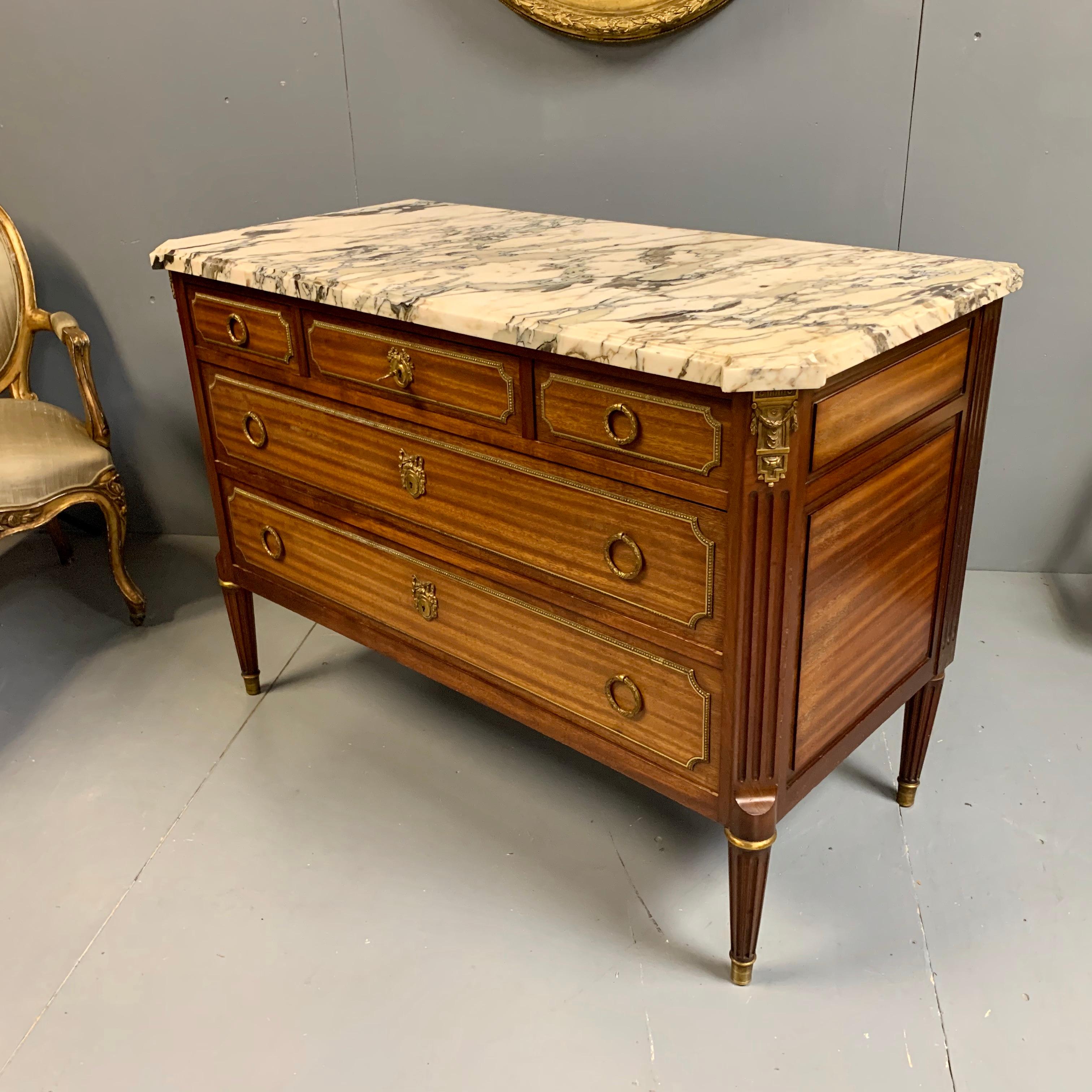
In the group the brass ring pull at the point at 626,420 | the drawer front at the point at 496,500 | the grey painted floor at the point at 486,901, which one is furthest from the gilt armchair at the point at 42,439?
the brass ring pull at the point at 626,420

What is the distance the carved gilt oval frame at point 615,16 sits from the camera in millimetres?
2633

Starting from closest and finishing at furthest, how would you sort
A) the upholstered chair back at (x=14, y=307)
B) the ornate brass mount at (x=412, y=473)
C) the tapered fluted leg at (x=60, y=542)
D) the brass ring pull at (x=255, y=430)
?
the ornate brass mount at (x=412, y=473), the brass ring pull at (x=255, y=430), the upholstered chair back at (x=14, y=307), the tapered fluted leg at (x=60, y=542)

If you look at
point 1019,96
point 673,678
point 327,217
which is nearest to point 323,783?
point 673,678

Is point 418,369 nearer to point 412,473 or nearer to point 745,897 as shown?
point 412,473

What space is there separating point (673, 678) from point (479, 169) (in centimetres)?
183

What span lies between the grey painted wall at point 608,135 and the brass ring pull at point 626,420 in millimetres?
1486

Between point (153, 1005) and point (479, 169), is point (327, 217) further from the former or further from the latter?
point (153, 1005)

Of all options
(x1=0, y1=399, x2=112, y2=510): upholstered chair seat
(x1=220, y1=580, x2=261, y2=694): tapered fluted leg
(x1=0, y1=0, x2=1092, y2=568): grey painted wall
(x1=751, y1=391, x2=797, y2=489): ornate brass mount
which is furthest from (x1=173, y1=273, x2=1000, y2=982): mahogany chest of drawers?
(x1=0, y1=0, x2=1092, y2=568): grey painted wall

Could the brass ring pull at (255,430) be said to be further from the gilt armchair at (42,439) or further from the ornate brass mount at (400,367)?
the gilt armchair at (42,439)

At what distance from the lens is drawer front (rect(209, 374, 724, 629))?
164 centimetres

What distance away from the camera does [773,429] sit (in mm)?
1444

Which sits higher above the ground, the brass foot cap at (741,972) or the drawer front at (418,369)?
the drawer front at (418,369)

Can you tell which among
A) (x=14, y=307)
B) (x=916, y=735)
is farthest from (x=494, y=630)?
(x=14, y=307)

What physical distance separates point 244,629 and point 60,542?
1.16 m
